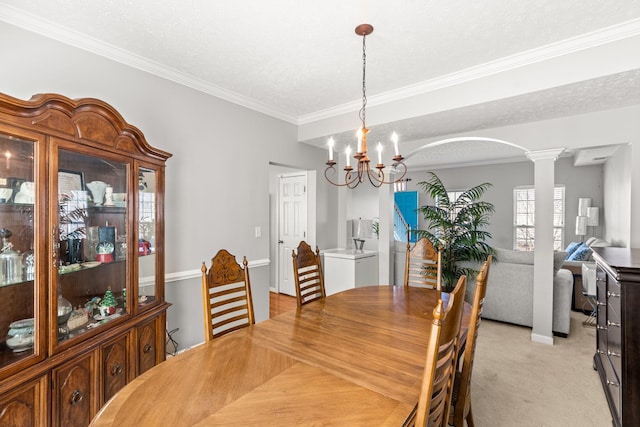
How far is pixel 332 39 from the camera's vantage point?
2.14 meters

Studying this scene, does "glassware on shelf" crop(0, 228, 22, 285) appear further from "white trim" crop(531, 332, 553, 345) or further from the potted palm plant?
"white trim" crop(531, 332, 553, 345)

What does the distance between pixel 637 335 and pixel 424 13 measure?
7.33 ft

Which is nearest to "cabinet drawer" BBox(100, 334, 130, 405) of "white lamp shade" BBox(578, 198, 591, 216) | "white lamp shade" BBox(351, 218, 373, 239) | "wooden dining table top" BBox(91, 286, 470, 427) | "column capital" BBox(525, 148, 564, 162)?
"wooden dining table top" BBox(91, 286, 470, 427)

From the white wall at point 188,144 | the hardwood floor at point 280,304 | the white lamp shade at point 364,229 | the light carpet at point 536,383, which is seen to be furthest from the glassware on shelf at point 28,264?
the white lamp shade at point 364,229

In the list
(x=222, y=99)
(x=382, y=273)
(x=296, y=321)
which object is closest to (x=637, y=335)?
(x=296, y=321)

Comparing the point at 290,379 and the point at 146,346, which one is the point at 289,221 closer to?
the point at 146,346

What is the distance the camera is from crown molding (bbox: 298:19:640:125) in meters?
2.05

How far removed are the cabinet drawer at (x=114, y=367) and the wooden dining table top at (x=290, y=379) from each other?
79cm

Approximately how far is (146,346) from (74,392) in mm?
530

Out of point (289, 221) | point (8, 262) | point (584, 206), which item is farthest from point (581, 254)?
point (8, 262)

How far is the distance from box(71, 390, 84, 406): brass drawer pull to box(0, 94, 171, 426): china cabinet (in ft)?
0.03

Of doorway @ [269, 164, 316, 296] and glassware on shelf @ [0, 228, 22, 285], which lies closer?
glassware on shelf @ [0, 228, 22, 285]

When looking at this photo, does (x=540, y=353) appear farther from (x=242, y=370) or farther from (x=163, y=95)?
(x=163, y=95)

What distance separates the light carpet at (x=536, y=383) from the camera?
2080mm
